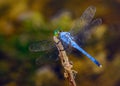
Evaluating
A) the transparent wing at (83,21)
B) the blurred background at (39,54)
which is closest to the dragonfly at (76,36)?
the transparent wing at (83,21)

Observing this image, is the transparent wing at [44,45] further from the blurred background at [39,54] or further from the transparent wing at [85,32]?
the blurred background at [39,54]

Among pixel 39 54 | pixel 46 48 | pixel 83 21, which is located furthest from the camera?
pixel 39 54

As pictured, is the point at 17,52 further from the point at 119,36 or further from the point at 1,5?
the point at 119,36

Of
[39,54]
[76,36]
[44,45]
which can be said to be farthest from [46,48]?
[39,54]

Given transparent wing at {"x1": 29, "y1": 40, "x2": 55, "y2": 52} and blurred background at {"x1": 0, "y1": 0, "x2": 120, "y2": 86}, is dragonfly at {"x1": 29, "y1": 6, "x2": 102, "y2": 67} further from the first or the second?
blurred background at {"x1": 0, "y1": 0, "x2": 120, "y2": 86}

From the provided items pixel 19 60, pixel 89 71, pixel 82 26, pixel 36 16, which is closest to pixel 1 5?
pixel 36 16

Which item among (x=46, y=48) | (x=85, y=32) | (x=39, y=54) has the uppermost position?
(x=39, y=54)

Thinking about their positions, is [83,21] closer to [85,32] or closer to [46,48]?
[85,32]
